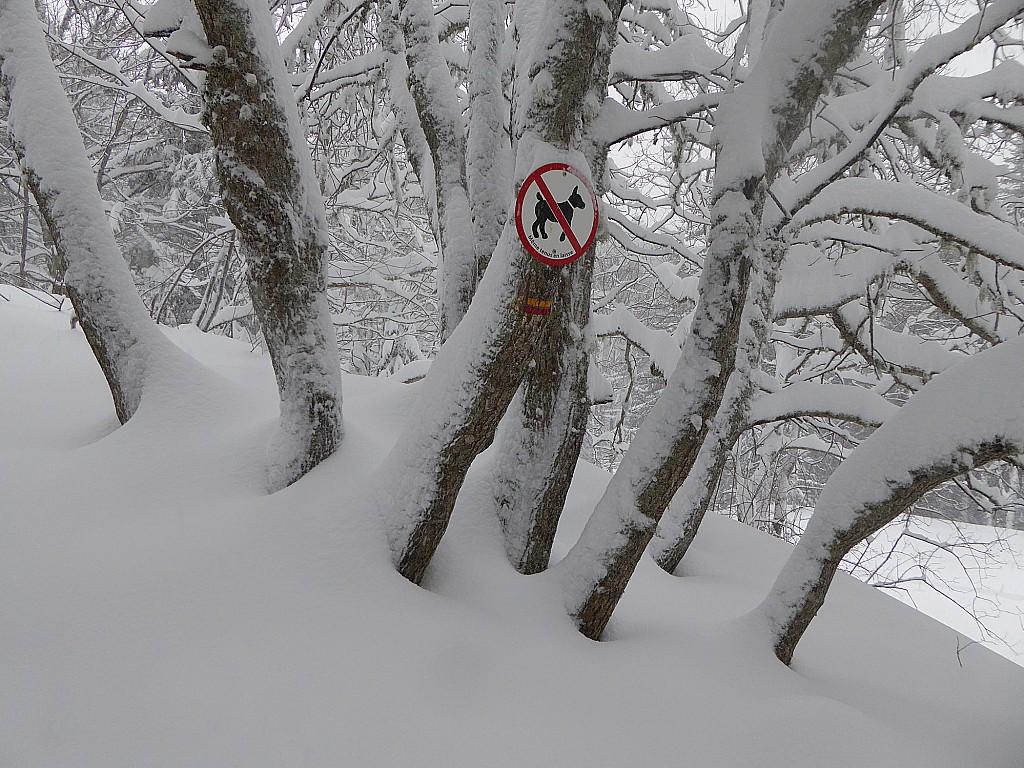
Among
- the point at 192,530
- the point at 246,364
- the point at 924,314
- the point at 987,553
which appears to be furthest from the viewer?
the point at 924,314

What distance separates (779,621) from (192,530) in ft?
7.41

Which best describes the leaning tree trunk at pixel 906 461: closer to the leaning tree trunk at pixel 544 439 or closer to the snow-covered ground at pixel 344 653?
the snow-covered ground at pixel 344 653

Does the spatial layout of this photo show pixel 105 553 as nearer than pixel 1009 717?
Yes

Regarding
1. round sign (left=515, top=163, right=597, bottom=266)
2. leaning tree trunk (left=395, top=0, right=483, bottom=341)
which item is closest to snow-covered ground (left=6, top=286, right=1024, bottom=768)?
leaning tree trunk (left=395, top=0, right=483, bottom=341)

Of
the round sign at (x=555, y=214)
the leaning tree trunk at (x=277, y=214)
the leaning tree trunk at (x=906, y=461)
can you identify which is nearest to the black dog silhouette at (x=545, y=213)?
the round sign at (x=555, y=214)

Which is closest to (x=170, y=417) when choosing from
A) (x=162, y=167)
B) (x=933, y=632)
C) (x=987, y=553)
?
(x=933, y=632)

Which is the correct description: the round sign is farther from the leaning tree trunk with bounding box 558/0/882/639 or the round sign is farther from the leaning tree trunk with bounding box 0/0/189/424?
the leaning tree trunk with bounding box 0/0/189/424

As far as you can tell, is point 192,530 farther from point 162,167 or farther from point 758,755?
point 162,167

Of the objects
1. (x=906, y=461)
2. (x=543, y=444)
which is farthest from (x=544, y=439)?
(x=906, y=461)

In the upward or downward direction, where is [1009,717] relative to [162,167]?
downward

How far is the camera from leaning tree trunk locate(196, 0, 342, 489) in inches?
86.6

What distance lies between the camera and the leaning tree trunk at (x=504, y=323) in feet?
6.48

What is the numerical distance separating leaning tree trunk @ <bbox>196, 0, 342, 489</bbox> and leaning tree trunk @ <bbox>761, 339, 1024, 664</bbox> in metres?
1.99

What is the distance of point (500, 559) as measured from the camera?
8.31ft
